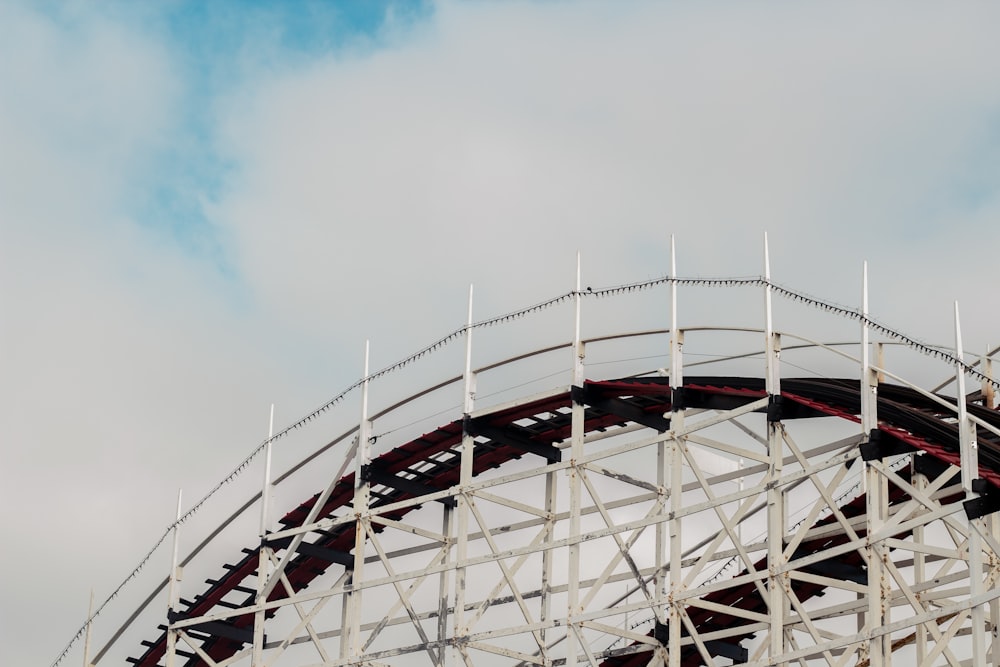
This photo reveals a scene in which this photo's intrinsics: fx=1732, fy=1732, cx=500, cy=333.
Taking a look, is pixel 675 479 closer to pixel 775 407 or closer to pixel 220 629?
pixel 775 407

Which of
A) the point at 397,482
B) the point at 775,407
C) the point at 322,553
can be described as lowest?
the point at 322,553

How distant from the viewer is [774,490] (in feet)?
115

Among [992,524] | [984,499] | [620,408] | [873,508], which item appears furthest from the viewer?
[620,408]

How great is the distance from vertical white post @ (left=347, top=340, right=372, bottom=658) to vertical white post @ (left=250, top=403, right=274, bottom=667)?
8.26ft

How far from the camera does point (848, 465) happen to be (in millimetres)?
33656

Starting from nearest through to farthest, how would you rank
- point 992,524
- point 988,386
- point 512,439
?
point 992,524
point 988,386
point 512,439

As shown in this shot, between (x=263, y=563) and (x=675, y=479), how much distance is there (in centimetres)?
1288

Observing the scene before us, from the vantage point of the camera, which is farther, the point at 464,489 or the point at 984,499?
the point at 464,489

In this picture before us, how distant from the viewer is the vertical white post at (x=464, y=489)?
39594 millimetres

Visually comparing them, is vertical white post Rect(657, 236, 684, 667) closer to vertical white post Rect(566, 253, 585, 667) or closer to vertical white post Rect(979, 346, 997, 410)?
vertical white post Rect(566, 253, 585, 667)

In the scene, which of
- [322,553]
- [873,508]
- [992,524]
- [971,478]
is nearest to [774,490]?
[873,508]

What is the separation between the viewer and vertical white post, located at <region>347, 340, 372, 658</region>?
41781 millimetres

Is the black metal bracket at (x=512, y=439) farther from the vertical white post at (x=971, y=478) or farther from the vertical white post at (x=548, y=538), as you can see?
the vertical white post at (x=971, y=478)

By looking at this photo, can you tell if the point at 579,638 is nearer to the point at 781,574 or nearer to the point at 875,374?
the point at 781,574
